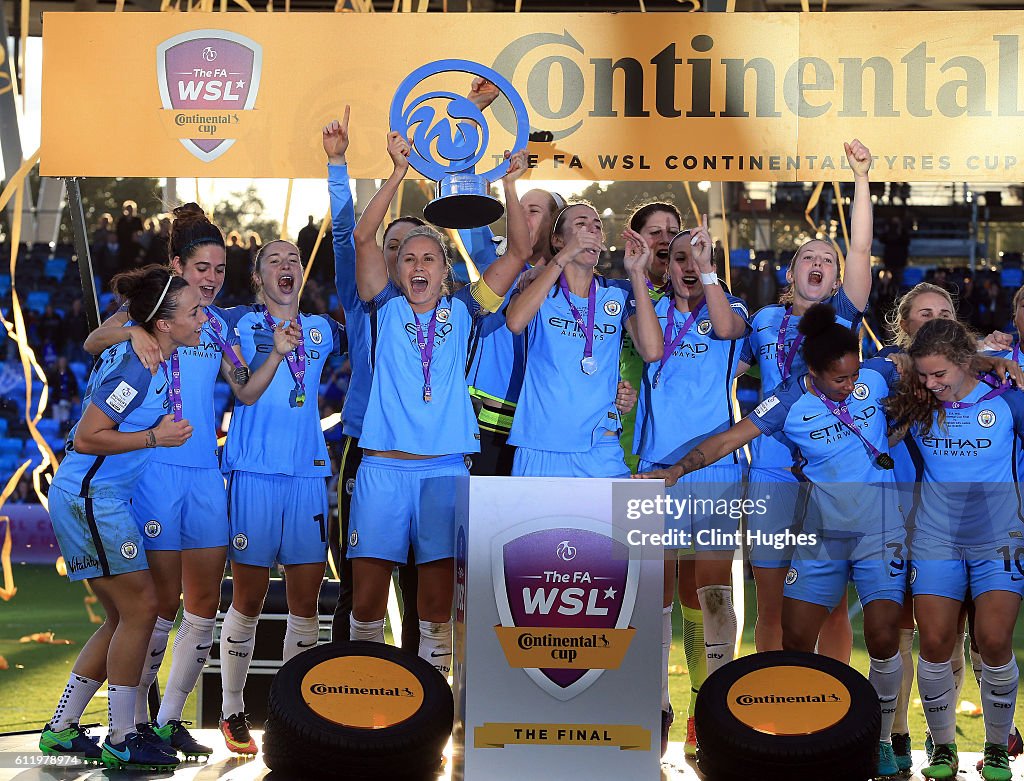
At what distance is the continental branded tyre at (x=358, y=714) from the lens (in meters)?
3.60

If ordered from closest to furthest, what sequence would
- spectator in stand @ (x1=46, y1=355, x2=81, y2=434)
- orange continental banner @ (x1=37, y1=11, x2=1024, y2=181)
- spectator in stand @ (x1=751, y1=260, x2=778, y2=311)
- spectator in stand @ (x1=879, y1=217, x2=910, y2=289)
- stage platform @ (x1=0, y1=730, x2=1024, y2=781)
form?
1. stage platform @ (x1=0, y1=730, x2=1024, y2=781)
2. orange continental banner @ (x1=37, y1=11, x2=1024, y2=181)
3. spectator in stand @ (x1=751, y1=260, x2=778, y2=311)
4. spectator in stand @ (x1=46, y1=355, x2=81, y2=434)
5. spectator in stand @ (x1=879, y1=217, x2=910, y2=289)

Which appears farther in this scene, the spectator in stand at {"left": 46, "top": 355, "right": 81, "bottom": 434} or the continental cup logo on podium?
the spectator in stand at {"left": 46, "top": 355, "right": 81, "bottom": 434}

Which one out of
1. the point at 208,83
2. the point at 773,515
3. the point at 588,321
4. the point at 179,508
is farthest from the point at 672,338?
the point at 208,83

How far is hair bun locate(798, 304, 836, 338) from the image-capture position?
4207 millimetres

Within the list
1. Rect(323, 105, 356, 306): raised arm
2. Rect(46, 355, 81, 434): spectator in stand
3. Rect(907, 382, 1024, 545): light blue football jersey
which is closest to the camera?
Rect(907, 382, 1024, 545): light blue football jersey

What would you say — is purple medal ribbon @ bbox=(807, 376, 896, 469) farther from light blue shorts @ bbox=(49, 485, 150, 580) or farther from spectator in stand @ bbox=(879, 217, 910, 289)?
spectator in stand @ bbox=(879, 217, 910, 289)

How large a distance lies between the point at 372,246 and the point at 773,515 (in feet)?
5.58

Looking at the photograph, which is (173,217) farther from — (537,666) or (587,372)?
(537,666)

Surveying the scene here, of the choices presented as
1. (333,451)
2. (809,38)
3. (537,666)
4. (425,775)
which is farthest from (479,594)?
(333,451)

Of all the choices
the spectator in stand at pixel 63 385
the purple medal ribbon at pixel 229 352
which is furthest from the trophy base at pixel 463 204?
the spectator in stand at pixel 63 385

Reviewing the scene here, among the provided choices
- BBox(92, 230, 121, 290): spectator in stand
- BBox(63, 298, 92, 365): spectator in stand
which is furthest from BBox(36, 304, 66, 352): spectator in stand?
BBox(92, 230, 121, 290): spectator in stand

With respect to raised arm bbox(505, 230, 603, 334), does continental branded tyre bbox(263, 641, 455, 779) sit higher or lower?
lower

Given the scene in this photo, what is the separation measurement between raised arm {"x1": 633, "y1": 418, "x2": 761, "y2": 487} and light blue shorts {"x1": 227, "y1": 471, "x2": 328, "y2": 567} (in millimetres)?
1228

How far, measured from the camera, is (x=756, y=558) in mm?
4348
